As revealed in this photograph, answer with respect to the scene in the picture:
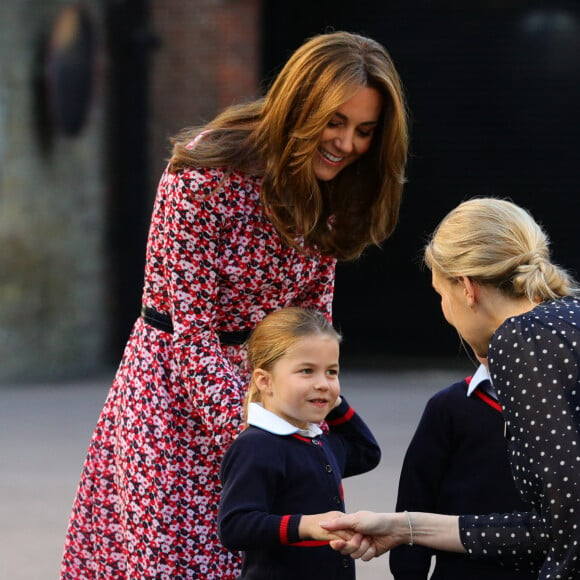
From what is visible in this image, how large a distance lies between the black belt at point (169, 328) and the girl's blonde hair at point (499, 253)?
58 centimetres

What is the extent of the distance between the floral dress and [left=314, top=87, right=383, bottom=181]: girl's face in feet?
0.53

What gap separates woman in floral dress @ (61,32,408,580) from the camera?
2.92 meters

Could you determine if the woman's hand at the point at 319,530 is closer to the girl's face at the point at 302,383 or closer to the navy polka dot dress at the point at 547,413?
the girl's face at the point at 302,383

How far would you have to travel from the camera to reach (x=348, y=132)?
9.69 ft

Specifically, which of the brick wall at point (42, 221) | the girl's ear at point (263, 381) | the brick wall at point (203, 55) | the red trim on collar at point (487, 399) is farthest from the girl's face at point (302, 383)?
the brick wall at point (203, 55)

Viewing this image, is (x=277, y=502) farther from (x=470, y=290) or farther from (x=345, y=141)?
(x=345, y=141)

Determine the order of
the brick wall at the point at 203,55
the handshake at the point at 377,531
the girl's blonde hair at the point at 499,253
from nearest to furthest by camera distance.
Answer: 1. the girl's blonde hair at the point at 499,253
2. the handshake at the point at 377,531
3. the brick wall at the point at 203,55

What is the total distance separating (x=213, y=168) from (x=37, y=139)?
6.93 m

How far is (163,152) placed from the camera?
33.3 ft

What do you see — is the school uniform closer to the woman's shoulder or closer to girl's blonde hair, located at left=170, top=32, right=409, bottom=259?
girl's blonde hair, located at left=170, top=32, right=409, bottom=259

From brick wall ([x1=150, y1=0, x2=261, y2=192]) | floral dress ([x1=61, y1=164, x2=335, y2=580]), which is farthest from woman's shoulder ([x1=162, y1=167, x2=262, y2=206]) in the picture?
brick wall ([x1=150, y1=0, x2=261, y2=192])

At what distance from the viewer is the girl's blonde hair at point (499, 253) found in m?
2.53

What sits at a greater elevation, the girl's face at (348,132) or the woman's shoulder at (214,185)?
the girl's face at (348,132)

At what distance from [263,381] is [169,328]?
301mm
